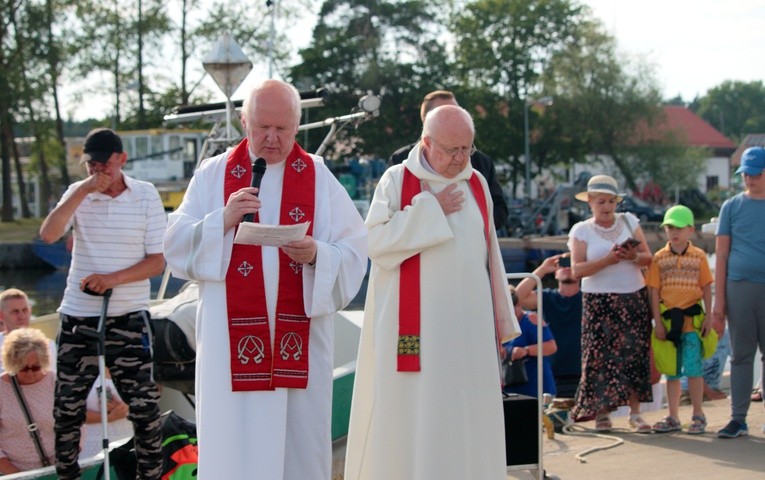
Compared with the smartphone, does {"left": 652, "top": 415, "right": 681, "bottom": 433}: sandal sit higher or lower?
lower

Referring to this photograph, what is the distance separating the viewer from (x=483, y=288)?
5480 mm

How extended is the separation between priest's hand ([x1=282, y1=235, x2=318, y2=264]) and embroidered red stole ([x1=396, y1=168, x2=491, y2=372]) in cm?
104

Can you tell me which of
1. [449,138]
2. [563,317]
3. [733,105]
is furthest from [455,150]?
[733,105]

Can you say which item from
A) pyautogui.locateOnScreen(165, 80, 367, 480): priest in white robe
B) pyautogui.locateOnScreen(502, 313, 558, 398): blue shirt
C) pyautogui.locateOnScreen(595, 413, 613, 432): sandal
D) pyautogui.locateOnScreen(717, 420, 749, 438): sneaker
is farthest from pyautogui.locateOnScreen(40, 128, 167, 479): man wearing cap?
pyautogui.locateOnScreen(717, 420, 749, 438): sneaker

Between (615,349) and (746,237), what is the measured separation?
1165mm

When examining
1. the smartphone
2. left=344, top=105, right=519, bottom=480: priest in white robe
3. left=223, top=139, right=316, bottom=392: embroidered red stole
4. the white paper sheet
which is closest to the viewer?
the white paper sheet

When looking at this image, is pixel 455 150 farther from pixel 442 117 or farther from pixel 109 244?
pixel 109 244

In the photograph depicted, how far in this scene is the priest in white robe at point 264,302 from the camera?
14.8ft

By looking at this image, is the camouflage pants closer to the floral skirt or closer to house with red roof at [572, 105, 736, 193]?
the floral skirt

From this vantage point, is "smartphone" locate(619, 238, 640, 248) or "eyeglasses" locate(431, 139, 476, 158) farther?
"smartphone" locate(619, 238, 640, 248)

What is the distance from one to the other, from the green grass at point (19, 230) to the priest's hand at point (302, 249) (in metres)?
40.7

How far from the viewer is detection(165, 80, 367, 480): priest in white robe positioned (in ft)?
14.8

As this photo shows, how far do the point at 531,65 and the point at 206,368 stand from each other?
216 ft

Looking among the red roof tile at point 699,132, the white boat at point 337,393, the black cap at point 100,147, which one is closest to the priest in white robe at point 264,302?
the black cap at point 100,147
